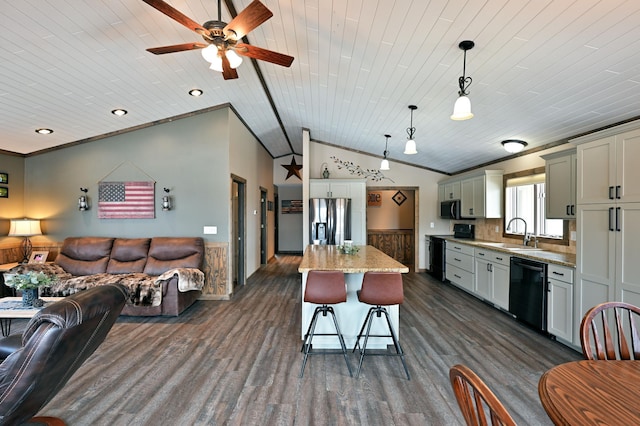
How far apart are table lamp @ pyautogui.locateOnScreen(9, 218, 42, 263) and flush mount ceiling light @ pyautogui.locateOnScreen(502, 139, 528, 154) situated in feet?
23.5

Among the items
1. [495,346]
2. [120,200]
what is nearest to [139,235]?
[120,200]

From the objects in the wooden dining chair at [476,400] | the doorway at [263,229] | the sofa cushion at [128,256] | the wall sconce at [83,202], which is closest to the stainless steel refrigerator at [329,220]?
the doorway at [263,229]

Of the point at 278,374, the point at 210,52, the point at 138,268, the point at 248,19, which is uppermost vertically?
the point at 248,19

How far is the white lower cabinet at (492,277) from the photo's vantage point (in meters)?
4.20

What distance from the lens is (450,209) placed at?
21.0 feet

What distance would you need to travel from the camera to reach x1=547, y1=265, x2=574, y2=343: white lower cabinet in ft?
10.4

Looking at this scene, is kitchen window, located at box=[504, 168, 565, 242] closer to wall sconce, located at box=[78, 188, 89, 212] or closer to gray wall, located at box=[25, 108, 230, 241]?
gray wall, located at box=[25, 108, 230, 241]

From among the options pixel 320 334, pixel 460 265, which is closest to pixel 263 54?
pixel 320 334

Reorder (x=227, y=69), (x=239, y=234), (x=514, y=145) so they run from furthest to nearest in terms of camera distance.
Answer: (x=239, y=234) < (x=514, y=145) < (x=227, y=69)

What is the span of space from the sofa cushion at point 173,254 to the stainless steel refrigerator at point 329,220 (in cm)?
232

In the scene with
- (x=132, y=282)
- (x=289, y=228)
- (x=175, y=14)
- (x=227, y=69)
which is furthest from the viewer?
(x=289, y=228)

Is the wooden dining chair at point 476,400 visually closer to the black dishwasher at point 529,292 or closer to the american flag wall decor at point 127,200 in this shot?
the black dishwasher at point 529,292

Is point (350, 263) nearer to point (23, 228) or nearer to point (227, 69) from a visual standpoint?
point (227, 69)

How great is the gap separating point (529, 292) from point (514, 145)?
6.59 ft
